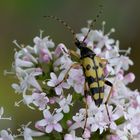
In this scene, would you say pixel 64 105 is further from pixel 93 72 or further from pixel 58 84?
pixel 93 72

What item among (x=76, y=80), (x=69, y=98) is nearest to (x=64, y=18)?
(x=76, y=80)

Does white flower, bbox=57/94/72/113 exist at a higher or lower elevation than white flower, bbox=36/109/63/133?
higher

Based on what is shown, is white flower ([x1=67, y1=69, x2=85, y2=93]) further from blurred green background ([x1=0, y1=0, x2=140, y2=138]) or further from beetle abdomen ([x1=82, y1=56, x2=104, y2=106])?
blurred green background ([x1=0, y1=0, x2=140, y2=138])

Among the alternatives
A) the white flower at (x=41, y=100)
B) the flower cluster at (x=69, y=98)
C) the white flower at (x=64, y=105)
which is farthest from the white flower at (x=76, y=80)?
the white flower at (x=41, y=100)

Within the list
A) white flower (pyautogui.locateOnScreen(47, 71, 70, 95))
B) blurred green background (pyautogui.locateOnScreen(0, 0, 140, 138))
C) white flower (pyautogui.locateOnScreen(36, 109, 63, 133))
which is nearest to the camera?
white flower (pyautogui.locateOnScreen(36, 109, 63, 133))

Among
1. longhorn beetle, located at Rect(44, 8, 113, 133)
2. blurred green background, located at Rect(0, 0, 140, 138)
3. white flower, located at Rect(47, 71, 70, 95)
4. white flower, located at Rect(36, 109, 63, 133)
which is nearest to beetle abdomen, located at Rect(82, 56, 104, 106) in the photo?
longhorn beetle, located at Rect(44, 8, 113, 133)

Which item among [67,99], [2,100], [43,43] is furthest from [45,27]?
[67,99]
